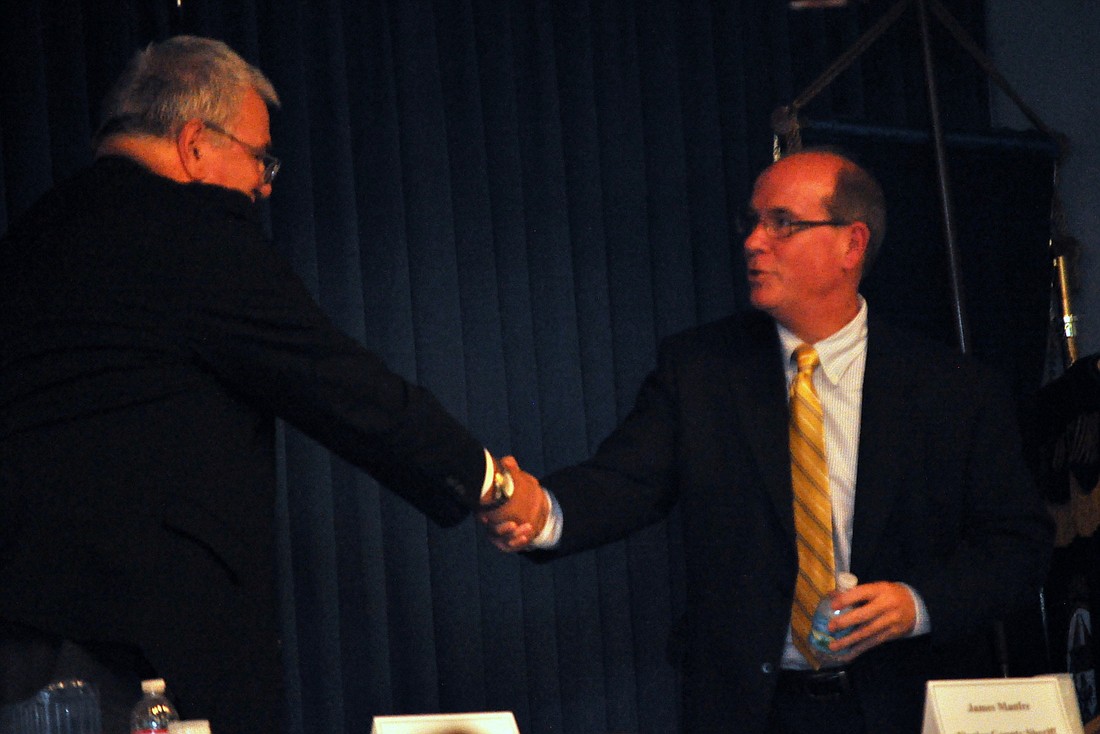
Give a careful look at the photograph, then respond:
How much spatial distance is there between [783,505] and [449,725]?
105 cm

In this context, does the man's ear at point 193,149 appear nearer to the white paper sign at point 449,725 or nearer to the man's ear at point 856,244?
the white paper sign at point 449,725

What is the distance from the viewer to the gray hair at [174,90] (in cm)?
201

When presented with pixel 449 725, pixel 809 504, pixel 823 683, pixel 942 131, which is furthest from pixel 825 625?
pixel 942 131

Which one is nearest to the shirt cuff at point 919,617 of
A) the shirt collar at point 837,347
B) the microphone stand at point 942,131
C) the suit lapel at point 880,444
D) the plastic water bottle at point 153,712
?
the suit lapel at point 880,444

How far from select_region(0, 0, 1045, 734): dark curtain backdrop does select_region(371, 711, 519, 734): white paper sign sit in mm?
1593

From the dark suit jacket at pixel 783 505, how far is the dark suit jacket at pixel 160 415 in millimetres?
682

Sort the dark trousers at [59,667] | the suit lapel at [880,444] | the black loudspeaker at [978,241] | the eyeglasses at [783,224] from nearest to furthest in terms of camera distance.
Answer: the dark trousers at [59,667] < the suit lapel at [880,444] < the eyeglasses at [783,224] < the black loudspeaker at [978,241]

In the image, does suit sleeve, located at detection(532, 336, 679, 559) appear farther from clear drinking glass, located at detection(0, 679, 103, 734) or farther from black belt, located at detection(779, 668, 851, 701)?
clear drinking glass, located at detection(0, 679, 103, 734)

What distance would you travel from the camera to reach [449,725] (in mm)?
1438

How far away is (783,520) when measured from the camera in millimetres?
2332

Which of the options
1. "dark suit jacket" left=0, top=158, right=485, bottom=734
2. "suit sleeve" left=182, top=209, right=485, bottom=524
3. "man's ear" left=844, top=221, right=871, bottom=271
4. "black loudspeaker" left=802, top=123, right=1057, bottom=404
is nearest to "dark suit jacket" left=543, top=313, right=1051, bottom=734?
"man's ear" left=844, top=221, right=871, bottom=271

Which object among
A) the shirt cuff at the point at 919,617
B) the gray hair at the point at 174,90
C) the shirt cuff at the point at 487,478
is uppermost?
the gray hair at the point at 174,90

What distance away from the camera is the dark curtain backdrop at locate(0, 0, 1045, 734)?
9.85 ft

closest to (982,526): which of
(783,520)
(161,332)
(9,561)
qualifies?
(783,520)
